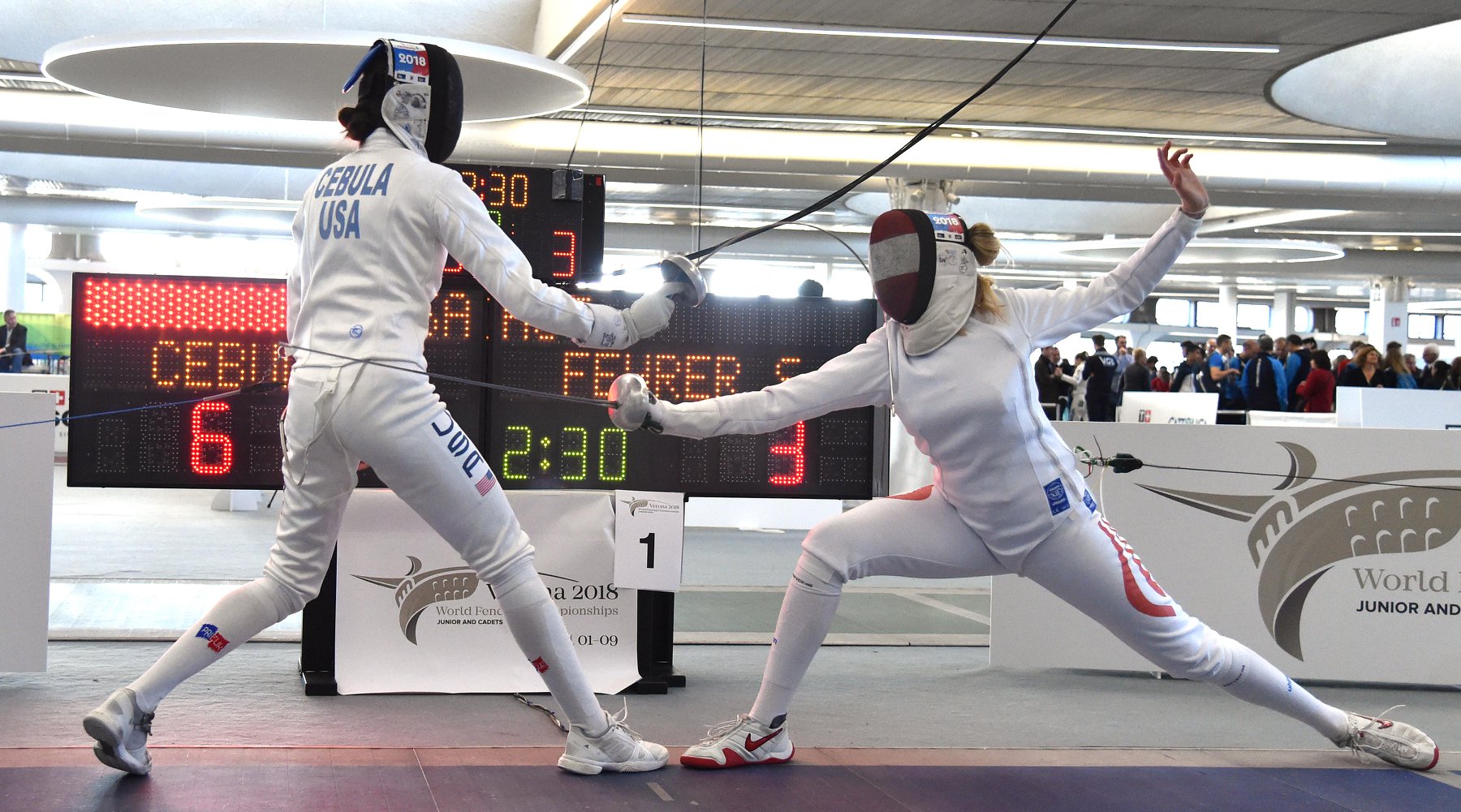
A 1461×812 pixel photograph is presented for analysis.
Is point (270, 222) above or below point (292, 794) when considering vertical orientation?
above

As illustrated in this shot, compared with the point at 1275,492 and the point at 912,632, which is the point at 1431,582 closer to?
the point at 1275,492

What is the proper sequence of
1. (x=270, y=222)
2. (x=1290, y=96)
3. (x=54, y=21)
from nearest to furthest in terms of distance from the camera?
(x=54, y=21), (x=1290, y=96), (x=270, y=222)

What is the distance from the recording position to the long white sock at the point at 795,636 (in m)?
3.31

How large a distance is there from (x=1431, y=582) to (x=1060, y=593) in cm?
220

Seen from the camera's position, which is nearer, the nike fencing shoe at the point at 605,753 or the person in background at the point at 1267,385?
the nike fencing shoe at the point at 605,753

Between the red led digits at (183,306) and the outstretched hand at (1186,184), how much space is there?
107 inches

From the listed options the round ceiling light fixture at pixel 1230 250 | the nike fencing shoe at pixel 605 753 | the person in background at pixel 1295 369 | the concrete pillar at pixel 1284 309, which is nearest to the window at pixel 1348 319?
the concrete pillar at pixel 1284 309

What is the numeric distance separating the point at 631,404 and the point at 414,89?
906 millimetres

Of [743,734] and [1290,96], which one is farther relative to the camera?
[1290,96]

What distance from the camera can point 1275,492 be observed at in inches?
187

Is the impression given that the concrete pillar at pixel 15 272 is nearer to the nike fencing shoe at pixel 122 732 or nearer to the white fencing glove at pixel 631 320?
the nike fencing shoe at pixel 122 732

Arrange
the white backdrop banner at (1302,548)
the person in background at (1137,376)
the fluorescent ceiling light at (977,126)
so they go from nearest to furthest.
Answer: the white backdrop banner at (1302,548), the fluorescent ceiling light at (977,126), the person in background at (1137,376)

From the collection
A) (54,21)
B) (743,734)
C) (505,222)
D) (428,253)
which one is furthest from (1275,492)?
(54,21)

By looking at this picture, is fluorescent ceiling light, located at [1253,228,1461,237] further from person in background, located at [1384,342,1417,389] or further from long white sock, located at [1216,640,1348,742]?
long white sock, located at [1216,640,1348,742]
